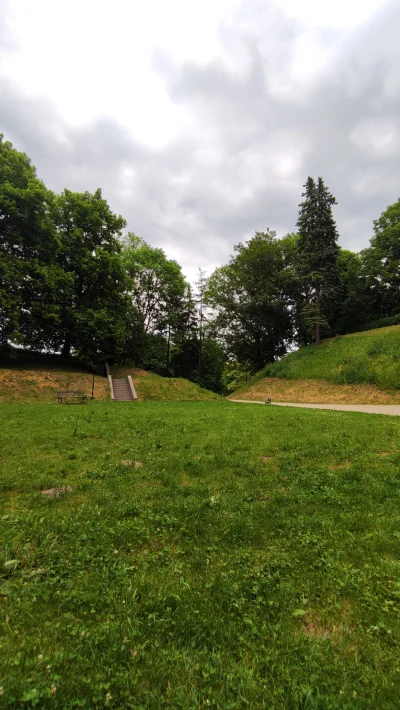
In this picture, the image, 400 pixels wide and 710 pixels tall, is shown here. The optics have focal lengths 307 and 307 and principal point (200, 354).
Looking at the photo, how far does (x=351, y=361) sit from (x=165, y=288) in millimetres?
25592

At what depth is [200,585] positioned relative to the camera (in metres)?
2.79

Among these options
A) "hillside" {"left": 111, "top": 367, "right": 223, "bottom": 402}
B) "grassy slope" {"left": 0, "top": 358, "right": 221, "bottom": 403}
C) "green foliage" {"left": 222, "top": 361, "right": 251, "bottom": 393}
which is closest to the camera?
"grassy slope" {"left": 0, "top": 358, "right": 221, "bottom": 403}

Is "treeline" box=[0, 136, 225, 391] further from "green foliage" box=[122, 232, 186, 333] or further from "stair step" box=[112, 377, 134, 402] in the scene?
"stair step" box=[112, 377, 134, 402]

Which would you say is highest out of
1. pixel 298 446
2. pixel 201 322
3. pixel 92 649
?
pixel 201 322

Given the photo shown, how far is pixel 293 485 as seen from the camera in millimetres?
5090

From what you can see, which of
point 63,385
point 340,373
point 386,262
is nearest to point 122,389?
point 63,385

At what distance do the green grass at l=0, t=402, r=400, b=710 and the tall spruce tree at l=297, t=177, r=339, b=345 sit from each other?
93.5ft

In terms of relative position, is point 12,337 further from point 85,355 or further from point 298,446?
point 298,446

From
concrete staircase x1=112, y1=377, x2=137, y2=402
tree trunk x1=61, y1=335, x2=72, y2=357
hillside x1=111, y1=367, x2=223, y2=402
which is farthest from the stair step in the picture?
tree trunk x1=61, y1=335, x2=72, y2=357

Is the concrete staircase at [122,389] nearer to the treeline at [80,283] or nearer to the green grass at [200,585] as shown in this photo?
A: the treeline at [80,283]

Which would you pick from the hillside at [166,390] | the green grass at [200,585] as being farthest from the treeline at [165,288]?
the green grass at [200,585]

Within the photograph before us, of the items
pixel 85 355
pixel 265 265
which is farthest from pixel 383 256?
pixel 85 355

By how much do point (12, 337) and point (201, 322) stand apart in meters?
24.2

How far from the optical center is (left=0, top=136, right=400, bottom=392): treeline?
24.3 m
